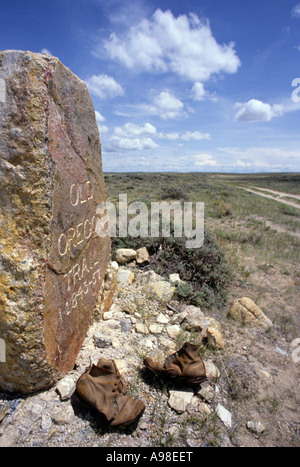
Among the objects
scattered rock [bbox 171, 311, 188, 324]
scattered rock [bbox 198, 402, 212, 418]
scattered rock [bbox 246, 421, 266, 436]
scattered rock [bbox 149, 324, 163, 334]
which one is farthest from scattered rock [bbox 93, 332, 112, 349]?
scattered rock [bbox 246, 421, 266, 436]

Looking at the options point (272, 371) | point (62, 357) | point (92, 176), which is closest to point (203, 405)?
point (272, 371)

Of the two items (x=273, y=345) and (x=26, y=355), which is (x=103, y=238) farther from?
(x=273, y=345)

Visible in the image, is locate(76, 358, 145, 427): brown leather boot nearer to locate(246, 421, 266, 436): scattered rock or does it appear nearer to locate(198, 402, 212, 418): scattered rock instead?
locate(198, 402, 212, 418): scattered rock

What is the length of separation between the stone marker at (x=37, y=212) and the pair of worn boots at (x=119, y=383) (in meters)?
0.34

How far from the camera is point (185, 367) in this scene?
8.01 ft

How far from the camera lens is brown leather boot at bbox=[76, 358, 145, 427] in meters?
2.01

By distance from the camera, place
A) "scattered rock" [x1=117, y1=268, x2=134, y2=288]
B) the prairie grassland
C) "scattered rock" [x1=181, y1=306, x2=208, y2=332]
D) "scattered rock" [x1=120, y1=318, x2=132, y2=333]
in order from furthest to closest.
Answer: "scattered rock" [x1=117, y1=268, x2=134, y2=288] → "scattered rock" [x1=181, y1=306, x2=208, y2=332] → "scattered rock" [x1=120, y1=318, x2=132, y2=333] → the prairie grassland

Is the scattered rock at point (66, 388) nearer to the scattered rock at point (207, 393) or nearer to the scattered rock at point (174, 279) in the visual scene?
the scattered rock at point (207, 393)

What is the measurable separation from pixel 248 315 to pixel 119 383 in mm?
2420

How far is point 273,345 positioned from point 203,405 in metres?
1.72

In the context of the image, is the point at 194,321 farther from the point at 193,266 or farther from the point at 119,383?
the point at 193,266

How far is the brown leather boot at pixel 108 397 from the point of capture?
6.60 feet

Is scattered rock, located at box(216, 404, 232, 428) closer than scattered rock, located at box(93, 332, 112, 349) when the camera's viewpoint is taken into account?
Yes

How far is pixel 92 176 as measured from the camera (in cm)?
277
